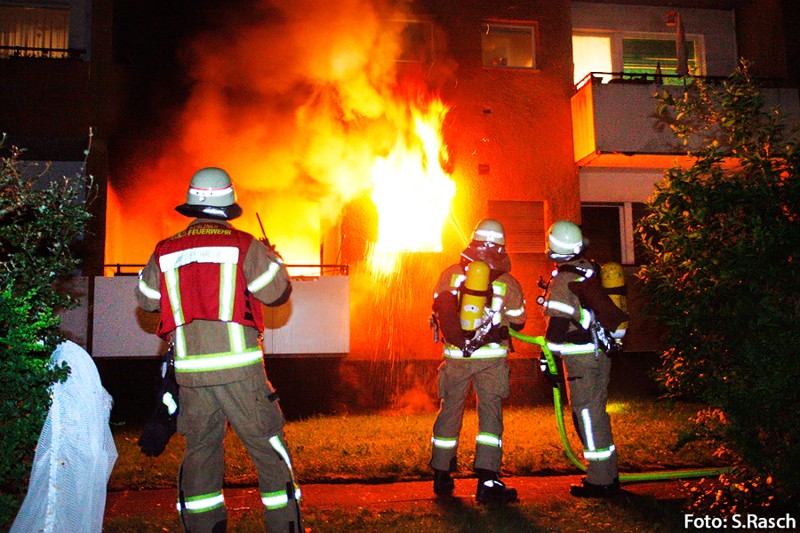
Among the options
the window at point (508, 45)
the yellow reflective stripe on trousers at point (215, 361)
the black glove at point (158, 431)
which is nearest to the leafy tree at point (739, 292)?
the yellow reflective stripe on trousers at point (215, 361)

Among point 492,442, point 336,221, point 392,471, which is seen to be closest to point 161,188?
point 336,221

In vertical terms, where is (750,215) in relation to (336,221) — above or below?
below

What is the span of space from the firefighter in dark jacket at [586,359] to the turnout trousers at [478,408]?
0.51 metres

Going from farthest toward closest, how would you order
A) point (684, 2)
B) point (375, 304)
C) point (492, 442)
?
point (684, 2), point (375, 304), point (492, 442)

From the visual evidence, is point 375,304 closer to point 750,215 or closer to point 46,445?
point 750,215

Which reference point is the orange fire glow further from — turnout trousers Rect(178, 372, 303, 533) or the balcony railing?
turnout trousers Rect(178, 372, 303, 533)

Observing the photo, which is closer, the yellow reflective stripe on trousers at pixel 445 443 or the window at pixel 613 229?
the yellow reflective stripe on trousers at pixel 445 443

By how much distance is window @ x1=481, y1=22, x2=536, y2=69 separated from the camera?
10828 millimetres

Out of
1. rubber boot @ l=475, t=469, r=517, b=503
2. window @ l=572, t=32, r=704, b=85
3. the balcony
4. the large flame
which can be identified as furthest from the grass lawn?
window @ l=572, t=32, r=704, b=85

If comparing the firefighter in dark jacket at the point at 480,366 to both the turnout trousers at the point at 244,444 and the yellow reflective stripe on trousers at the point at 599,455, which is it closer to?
the yellow reflective stripe on trousers at the point at 599,455

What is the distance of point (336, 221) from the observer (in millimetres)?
10062

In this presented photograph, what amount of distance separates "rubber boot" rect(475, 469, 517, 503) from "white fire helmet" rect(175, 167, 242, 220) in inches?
102

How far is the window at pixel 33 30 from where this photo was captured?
10.1 m

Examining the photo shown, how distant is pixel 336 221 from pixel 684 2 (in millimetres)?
7269
